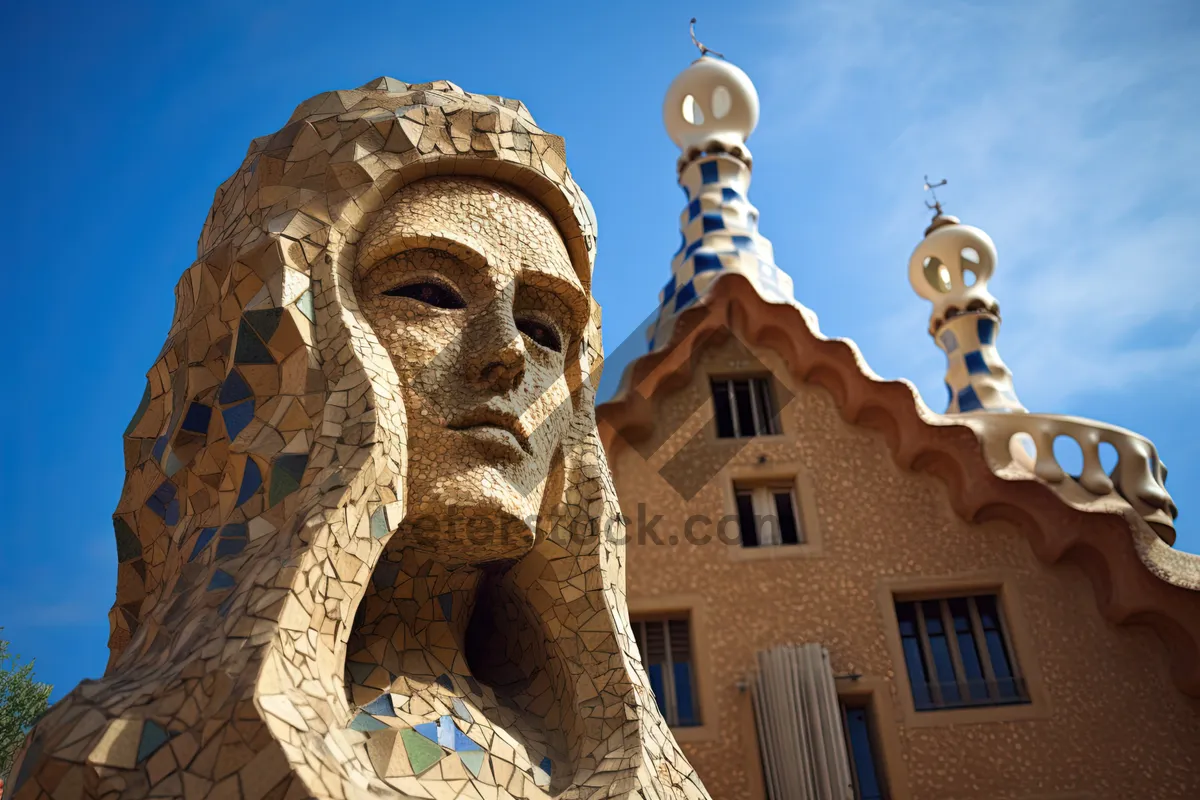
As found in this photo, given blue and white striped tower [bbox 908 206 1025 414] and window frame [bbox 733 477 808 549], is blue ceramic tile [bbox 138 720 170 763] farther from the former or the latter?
blue and white striped tower [bbox 908 206 1025 414]

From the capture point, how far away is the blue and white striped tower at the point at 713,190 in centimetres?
1084

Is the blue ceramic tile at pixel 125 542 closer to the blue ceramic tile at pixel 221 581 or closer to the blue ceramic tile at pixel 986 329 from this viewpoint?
the blue ceramic tile at pixel 221 581

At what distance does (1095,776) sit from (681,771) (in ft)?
17.5

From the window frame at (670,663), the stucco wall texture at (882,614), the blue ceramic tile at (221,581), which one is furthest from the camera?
the window frame at (670,663)

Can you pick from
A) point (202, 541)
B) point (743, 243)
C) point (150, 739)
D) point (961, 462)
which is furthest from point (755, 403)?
point (150, 739)

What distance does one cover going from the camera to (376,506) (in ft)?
12.4

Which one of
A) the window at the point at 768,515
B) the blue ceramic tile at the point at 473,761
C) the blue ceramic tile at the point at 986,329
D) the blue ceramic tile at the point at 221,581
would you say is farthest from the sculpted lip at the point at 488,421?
the blue ceramic tile at the point at 986,329

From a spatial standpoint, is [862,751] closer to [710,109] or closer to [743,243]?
[743,243]

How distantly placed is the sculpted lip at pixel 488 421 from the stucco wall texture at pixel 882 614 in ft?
15.7

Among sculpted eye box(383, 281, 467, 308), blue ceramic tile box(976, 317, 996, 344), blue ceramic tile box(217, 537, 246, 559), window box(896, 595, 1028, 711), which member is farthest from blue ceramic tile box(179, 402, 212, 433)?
blue ceramic tile box(976, 317, 996, 344)

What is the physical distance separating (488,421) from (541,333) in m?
0.70

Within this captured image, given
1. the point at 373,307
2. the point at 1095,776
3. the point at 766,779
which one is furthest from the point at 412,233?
the point at 1095,776

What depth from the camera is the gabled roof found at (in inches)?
338

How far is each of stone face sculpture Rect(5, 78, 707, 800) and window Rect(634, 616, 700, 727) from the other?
4.03 m
